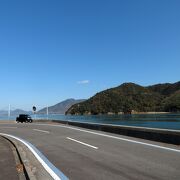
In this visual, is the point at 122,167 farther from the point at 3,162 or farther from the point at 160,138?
the point at 160,138

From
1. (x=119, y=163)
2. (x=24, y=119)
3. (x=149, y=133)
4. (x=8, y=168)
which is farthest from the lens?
(x=24, y=119)

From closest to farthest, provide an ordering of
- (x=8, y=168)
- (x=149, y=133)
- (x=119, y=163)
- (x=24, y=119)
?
(x=8, y=168) → (x=119, y=163) → (x=149, y=133) → (x=24, y=119)

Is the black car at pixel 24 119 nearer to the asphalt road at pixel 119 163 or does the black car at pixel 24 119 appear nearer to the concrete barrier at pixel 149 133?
the concrete barrier at pixel 149 133

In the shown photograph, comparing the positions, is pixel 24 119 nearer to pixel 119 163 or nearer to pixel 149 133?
pixel 149 133

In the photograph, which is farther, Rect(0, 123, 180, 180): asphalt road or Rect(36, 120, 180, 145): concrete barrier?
Rect(36, 120, 180, 145): concrete barrier

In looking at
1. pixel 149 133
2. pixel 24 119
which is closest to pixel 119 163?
pixel 149 133

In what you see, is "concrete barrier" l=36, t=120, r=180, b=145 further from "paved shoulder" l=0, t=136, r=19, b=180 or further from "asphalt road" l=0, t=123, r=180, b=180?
"paved shoulder" l=0, t=136, r=19, b=180

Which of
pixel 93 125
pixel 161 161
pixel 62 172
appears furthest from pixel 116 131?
pixel 62 172

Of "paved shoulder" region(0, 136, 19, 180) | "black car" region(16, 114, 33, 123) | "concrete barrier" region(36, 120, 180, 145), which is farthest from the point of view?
"black car" region(16, 114, 33, 123)

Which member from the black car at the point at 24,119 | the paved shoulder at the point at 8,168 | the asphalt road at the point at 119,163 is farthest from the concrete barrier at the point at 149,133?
the black car at the point at 24,119

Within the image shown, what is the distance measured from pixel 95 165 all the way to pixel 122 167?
0.95 metres

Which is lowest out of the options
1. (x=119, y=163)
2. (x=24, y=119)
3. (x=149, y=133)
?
(x=119, y=163)

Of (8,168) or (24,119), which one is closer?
(8,168)

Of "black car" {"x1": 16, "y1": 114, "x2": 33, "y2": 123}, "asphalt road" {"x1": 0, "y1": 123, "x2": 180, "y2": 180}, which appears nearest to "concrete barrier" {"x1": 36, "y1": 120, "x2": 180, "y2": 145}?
"asphalt road" {"x1": 0, "y1": 123, "x2": 180, "y2": 180}
